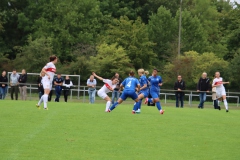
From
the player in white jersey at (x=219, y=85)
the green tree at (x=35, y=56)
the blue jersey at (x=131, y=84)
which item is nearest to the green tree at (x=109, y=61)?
the green tree at (x=35, y=56)

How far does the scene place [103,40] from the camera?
73625mm

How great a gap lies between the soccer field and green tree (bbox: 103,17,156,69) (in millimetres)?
52796

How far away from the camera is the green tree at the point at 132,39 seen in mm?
72250

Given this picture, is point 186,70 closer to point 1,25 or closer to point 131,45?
point 131,45

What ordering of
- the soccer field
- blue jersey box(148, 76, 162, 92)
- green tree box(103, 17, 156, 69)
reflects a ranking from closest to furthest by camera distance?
the soccer field, blue jersey box(148, 76, 162, 92), green tree box(103, 17, 156, 69)

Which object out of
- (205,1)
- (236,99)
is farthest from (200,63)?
(205,1)

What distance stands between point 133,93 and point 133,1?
63.1 metres

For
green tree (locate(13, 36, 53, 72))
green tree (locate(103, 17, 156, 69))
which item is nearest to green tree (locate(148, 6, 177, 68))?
green tree (locate(103, 17, 156, 69))

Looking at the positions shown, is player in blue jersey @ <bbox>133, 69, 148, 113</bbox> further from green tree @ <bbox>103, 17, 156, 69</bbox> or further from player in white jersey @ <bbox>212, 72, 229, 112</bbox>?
green tree @ <bbox>103, 17, 156, 69</bbox>

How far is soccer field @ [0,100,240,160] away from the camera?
Answer: 37.8 feet

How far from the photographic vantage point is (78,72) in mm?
63812

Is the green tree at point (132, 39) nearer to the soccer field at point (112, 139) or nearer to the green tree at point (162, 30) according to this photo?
the green tree at point (162, 30)

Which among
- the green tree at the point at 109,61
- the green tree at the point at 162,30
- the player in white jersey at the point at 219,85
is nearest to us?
the player in white jersey at the point at 219,85

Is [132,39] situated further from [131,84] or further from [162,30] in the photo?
[131,84]
